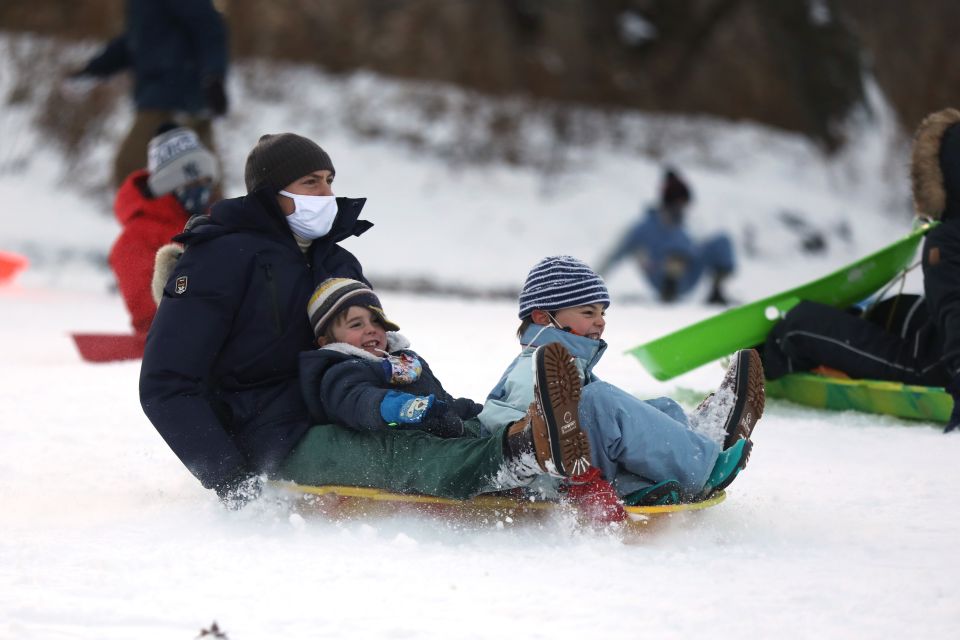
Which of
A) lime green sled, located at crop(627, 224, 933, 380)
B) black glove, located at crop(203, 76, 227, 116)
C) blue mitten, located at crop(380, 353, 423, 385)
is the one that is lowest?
blue mitten, located at crop(380, 353, 423, 385)

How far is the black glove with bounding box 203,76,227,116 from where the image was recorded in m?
7.09

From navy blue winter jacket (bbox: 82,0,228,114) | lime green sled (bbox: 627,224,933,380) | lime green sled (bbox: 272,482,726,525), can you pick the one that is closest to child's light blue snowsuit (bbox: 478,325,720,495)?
lime green sled (bbox: 272,482,726,525)

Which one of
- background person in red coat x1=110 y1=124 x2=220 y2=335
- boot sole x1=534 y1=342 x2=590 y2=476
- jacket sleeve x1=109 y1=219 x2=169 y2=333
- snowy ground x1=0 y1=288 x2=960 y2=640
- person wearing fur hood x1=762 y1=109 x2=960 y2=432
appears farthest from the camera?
background person in red coat x1=110 y1=124 x2=220 y2=335

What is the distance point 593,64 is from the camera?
50.1ft

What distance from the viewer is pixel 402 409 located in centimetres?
314

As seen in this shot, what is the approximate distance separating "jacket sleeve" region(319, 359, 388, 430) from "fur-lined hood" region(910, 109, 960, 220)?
99.3 inches

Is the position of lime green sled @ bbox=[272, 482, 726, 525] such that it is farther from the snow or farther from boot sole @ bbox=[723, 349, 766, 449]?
boot sole @ bbox=[723, 349, 766, 449]

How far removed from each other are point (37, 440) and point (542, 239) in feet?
28.3

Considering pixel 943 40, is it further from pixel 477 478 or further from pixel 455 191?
pixel 477 478

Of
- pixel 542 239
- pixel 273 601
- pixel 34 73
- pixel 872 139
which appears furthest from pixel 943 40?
pixel 273 601

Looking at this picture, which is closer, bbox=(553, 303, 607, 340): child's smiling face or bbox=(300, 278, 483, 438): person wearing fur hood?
bbox=(300, 278, 483, 438): person wearing fur hood

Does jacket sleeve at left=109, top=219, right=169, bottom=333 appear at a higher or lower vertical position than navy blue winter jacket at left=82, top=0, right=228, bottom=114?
lower

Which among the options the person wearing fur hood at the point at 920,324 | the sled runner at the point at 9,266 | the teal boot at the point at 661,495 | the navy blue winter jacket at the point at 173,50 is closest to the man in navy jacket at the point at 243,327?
the teal boot at the point at 661,495

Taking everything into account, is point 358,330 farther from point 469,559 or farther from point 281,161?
point 469,559
